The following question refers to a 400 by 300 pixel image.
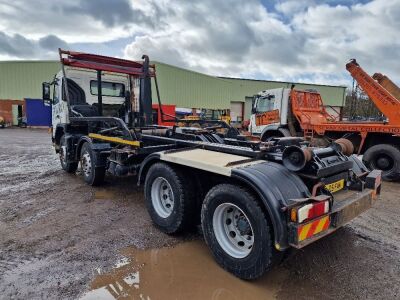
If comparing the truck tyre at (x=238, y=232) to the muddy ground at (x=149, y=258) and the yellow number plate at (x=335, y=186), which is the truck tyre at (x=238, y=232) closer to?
the muddy ground at (x=149, y=258)

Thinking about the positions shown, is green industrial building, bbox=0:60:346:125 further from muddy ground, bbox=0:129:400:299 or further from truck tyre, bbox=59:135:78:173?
muddy ground, bbox=0:129:400:299

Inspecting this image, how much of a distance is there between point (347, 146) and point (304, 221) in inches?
70.2

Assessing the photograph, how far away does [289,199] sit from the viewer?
2.80m

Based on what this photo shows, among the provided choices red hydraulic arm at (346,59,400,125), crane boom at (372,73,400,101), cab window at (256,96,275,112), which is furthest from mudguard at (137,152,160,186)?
crane boom at (372,73,400,101)

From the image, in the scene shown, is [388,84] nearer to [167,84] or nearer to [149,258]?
[149,258]

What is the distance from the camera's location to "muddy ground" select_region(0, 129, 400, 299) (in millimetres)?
2914

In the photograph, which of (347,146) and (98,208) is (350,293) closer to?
(347,146)

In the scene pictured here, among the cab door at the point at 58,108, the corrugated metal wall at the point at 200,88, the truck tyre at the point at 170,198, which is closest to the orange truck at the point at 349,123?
the truck tyre at the point at 170,198

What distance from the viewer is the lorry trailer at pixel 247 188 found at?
9.18ft

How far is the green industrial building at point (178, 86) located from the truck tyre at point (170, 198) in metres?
26.5

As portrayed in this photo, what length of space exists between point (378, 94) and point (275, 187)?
25.4 feet

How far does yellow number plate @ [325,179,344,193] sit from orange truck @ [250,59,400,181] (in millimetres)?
5102

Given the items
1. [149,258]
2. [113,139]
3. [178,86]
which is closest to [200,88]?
[178,86]

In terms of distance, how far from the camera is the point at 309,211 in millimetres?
2742
